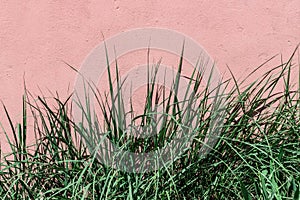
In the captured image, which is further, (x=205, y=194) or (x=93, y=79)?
Result: (x=93, y=79)

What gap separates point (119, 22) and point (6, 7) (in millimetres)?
575

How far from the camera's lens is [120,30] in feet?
10.3

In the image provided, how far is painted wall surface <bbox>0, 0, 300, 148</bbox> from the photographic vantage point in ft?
10.2

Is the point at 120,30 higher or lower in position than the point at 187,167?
higher

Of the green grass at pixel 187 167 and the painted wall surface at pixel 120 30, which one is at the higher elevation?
the painted wall surface at pixel 120 30

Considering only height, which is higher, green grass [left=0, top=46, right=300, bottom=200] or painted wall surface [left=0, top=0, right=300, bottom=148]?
painted wall surface [left=0, top=0, right=300, bottom=148]

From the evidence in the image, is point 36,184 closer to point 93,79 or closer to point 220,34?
point 93,79

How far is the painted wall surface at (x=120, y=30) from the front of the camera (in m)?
3.11

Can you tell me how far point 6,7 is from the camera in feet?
10.4

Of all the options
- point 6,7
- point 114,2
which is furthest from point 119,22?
point 6,7

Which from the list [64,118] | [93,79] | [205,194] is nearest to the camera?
[205,194]

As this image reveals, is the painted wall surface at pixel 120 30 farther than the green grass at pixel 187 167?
Yes

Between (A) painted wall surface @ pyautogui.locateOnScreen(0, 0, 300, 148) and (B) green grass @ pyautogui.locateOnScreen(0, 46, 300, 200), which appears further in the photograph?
(A) painted wall surface @ pyautogui.locateOnScreen(0, 0, 300, 148)

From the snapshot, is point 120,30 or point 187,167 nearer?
point 187,167
